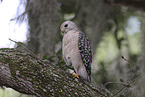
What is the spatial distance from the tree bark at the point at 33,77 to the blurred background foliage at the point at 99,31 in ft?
2.85

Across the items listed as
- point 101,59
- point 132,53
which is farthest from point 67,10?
point 132,53

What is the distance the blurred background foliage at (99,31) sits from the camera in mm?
3744

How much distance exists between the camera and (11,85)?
85.3 inches

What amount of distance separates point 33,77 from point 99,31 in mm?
2956

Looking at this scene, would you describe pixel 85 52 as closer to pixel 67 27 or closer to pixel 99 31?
pixel 67 27

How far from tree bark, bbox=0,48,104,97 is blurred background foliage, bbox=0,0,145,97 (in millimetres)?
870

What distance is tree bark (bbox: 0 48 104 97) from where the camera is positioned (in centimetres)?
215

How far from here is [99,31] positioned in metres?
4.88

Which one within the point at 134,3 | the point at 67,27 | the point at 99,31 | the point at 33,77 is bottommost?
the point at 33,77

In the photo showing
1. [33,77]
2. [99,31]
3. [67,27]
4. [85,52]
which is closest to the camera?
[33,77]

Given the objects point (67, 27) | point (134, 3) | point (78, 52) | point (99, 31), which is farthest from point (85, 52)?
point (99, 31)

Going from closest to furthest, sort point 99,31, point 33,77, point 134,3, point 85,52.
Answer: point 33,77, point 85,52, point 134,3, point 99,31

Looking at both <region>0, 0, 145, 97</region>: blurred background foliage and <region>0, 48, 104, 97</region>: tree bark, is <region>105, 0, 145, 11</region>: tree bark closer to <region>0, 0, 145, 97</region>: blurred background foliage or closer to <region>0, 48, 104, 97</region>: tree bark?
<region>0, 0, 145, 97</region>: blurred background foliage

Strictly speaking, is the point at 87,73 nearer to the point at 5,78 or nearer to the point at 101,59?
the point at 5,78
